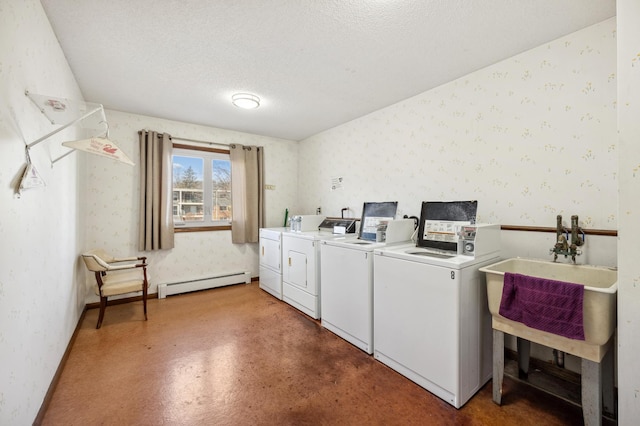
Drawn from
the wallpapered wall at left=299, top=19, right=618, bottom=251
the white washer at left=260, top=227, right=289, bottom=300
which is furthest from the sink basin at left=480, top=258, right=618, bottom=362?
the white washer at left=260, top=227, right=289, bottom=300

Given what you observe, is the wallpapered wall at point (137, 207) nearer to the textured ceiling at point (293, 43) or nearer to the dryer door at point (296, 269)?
the textured ceiling at point (293, 43)

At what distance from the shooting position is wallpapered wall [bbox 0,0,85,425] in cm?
116

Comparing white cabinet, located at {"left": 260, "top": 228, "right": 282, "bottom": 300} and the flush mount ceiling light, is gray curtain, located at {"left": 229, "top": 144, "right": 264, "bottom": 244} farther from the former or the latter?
the flush mount ceiling light

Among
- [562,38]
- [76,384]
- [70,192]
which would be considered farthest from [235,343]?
[562,38]

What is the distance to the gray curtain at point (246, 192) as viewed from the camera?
4.23 meters

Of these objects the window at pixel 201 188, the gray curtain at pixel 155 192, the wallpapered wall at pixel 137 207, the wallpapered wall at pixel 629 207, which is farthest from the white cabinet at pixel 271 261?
the wallpapered wall at pixel 629 207

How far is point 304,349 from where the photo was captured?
92.1 inches

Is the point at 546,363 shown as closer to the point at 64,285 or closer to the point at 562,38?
the point at 562,38

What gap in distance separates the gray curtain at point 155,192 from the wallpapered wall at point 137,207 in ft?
0.42

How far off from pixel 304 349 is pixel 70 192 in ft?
8.68

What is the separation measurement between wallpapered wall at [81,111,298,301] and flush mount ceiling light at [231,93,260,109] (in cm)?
138

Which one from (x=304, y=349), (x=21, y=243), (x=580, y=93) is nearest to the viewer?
(x=21, y=243)

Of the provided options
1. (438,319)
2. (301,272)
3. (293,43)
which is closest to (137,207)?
(301,272)

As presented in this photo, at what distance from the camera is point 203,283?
396 centimetres
